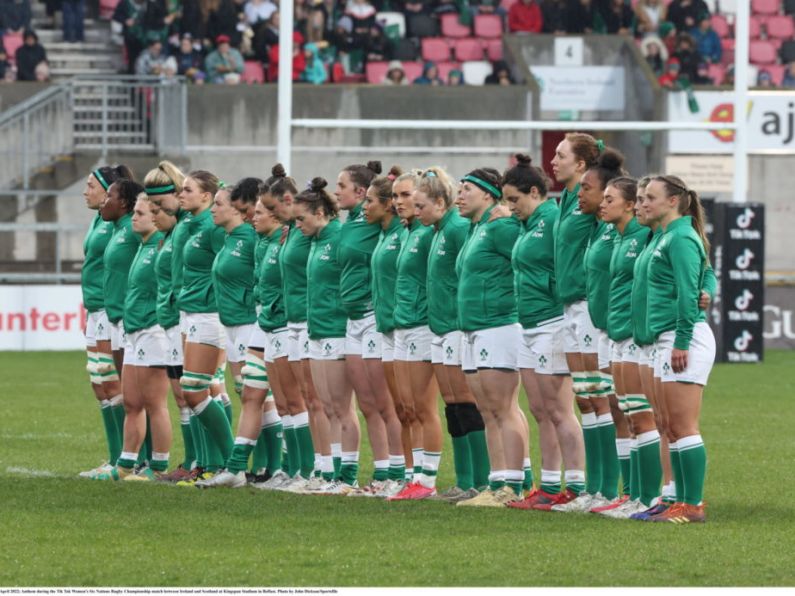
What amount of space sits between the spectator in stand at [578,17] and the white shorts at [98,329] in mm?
18532

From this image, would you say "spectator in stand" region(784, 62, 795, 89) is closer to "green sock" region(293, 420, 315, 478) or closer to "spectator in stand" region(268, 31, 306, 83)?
"spectator in stand" region(268, 31, 306, 83)

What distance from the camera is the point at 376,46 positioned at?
96.7 feet

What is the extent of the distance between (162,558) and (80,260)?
1867 centimetres

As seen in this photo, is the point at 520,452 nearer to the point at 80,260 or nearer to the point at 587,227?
the point at 587,227

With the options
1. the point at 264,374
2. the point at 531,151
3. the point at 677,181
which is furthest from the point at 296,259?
the point at 531,151

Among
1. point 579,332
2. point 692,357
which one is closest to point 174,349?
point 579,332

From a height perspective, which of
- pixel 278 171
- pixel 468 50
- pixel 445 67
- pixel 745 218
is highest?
pixel 468 50

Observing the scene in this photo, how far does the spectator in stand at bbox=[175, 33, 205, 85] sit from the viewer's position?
2808 centimetres

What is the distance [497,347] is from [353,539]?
5.87 feet

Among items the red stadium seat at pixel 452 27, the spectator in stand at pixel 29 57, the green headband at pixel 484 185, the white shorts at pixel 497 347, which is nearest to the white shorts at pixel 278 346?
the white shorts at pixel 497 347

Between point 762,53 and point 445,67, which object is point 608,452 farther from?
point 762,53

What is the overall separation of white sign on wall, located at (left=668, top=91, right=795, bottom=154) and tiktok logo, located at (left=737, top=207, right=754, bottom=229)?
122 inches

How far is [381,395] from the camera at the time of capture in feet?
37.2

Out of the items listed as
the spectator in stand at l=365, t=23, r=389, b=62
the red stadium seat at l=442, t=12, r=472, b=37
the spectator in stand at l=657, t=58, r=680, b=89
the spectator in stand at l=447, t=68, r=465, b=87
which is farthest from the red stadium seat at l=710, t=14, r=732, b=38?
the spectator in stand at l=365, t=23, r=389, b=62
